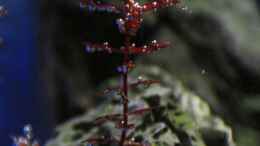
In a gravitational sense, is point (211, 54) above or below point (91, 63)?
above

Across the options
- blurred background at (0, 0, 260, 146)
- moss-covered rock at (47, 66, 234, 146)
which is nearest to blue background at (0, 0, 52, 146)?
blurred background at (0, 0, 260, 146)

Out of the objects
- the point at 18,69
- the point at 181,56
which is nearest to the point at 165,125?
the point at 181,56

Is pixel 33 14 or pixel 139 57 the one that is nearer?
pixel 139 57

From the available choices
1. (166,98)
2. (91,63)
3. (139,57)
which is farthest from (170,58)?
(166,98)

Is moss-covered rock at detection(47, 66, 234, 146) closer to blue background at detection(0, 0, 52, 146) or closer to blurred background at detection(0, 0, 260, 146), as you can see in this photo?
blurred background at detection(0, 0, 260, 146)

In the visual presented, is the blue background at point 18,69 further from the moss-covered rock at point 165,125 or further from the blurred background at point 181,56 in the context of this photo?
the moss-covered rock at point 165,125

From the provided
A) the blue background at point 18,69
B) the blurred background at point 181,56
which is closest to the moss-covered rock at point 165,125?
the blurred background at point 181,56

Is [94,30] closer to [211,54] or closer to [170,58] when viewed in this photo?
[170,58]
